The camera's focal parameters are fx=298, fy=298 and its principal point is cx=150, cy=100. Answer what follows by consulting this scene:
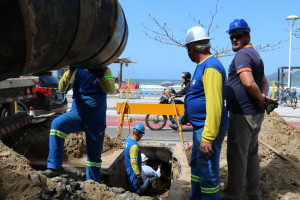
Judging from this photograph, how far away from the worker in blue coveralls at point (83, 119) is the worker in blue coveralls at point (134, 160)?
Answer: 1093 mm

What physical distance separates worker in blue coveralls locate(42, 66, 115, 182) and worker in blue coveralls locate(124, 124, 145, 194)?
3.59ft

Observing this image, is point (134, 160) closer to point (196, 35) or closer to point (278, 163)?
point (278, 163)

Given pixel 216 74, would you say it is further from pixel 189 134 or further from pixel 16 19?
pixel 189 134

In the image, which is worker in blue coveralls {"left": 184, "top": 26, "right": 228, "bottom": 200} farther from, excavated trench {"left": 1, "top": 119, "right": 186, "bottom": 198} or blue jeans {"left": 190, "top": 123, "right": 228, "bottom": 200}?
excavated trench {"left": 1, "top": 119, "right": 186, "bottom": 198}

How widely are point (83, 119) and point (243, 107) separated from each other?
211 cm

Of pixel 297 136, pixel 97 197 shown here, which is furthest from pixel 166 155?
pixel 97 197

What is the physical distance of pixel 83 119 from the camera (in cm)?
408

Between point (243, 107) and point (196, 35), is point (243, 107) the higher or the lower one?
the lower one

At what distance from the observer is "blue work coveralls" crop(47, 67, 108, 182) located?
3955 millimetres

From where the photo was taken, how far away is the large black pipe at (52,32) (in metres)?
1.13

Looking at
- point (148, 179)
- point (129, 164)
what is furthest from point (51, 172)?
point (148, 179)

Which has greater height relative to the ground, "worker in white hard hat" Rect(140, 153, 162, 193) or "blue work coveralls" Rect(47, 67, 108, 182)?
"blue work coveralls" Rect(47, 67, 108, 182)

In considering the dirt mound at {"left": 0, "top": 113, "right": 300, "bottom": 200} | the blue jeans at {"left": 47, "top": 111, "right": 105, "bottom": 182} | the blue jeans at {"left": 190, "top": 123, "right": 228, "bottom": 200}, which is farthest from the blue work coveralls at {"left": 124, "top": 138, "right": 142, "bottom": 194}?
the blue jeans at {"left": 190, "top": 123, "right": 228, "bottom": 200}

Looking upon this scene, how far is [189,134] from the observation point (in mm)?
9922
